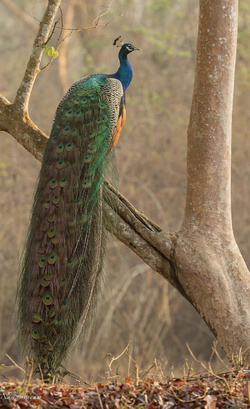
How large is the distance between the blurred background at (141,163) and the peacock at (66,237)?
14.9ft

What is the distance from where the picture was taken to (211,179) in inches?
173

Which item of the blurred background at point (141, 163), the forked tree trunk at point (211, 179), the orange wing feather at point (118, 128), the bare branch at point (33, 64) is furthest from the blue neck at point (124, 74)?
the blurred background at point (141, 163)

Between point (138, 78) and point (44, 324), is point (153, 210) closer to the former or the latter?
point (138, 78)

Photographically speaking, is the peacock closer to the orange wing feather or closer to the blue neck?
the orange wing feather

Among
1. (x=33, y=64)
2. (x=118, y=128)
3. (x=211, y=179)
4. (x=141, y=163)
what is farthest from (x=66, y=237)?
(x=141, y=163)

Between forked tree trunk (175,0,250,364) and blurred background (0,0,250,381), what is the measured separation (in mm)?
4640

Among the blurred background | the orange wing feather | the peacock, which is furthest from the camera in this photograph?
the blurred background

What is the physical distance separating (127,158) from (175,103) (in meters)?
1.72

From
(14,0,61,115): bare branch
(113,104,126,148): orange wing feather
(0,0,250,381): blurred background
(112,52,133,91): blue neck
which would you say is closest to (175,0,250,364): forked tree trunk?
(113,104,126,148): orange wing feather

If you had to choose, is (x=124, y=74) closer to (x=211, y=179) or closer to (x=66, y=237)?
(x=211, y=179)

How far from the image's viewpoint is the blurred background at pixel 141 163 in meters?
10.4

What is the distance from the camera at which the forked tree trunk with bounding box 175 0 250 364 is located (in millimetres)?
4238

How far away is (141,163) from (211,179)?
24.0ft

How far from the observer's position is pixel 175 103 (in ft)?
40.9
